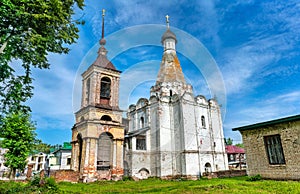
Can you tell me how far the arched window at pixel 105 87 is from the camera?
2209 centimetres

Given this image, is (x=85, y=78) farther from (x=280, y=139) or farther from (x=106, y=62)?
(x=280, y=139)

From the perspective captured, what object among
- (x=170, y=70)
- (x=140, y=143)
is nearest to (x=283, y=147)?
(x=140, y=143)

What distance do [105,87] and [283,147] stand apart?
54.5ft

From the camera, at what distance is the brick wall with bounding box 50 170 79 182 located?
17172 mm

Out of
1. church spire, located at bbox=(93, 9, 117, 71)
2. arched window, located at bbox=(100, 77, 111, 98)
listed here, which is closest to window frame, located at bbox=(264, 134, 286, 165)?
arched window, located at bbox=(100, 77, 111, 98)

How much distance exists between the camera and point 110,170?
63.8ft

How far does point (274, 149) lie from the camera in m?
12.7

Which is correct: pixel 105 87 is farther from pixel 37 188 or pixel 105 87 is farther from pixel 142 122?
pixel 37 188

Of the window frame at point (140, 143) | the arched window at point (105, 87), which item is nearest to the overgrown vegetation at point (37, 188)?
the arched window at point (105, 87)

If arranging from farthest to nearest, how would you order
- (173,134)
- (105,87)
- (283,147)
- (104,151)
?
→ 1. (173,134)
2. (105,87)
3. (104,151)
4. (283,147)

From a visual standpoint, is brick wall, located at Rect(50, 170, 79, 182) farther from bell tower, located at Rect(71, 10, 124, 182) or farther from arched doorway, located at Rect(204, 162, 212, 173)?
arched doorway, located at Rect(204, 162, 212, 173)

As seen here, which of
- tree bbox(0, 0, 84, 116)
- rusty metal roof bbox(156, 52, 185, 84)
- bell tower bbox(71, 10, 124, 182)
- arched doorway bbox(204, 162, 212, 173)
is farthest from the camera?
rusty metal roof bbox(156, 52, 185, 84)

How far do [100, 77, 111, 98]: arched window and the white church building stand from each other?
17.7 ft

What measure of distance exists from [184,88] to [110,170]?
13656mm
